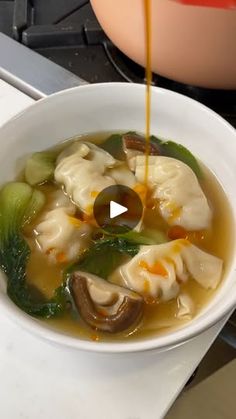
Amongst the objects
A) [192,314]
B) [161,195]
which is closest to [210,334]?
[192,314]

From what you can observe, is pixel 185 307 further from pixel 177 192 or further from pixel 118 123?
pixel 118 123

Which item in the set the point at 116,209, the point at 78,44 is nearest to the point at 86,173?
the point at 116,209

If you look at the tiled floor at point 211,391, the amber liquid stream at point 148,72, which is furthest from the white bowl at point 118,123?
the tiled floor at point 211,391

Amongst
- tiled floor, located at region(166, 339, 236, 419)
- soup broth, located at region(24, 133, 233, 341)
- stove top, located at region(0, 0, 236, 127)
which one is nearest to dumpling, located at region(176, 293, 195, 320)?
soup broth, located at region(24, 133, 233, 341)

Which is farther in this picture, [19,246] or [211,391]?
[211,391]

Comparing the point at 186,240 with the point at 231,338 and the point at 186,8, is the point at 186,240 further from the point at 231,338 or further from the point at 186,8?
the point at 186,8
